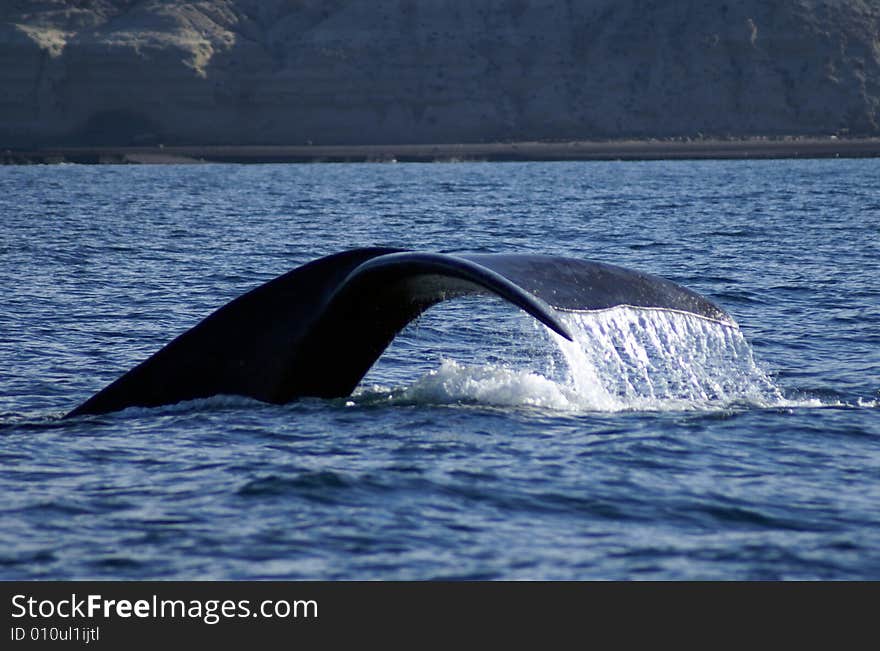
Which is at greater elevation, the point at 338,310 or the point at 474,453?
the point at 338,310

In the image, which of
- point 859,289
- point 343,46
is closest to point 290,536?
point 859,289

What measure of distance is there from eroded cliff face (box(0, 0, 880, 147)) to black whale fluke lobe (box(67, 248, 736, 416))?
4139 inches

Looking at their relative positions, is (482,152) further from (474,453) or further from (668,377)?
(474,453)

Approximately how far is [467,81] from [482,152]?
30.9 feet

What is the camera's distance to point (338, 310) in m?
8.23

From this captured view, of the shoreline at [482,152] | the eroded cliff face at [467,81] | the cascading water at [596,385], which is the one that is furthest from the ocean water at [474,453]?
the eroded cliff face at [467,81]

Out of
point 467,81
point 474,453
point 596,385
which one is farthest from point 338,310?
point 467,81

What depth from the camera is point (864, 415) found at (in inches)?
403

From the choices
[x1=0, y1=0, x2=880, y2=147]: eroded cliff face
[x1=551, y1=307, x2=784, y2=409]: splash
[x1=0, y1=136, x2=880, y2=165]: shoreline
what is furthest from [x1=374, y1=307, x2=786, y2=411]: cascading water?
[x1=0, y1=0, x2=880, y2=147]: eroded cliff face

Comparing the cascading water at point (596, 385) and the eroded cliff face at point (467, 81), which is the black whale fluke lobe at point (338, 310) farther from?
the eroded cliff face at point (467, 81)

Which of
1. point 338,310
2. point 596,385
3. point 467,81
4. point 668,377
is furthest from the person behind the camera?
point 467,81

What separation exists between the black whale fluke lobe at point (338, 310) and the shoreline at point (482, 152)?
96308 millimetres

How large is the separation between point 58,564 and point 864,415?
234 inches
